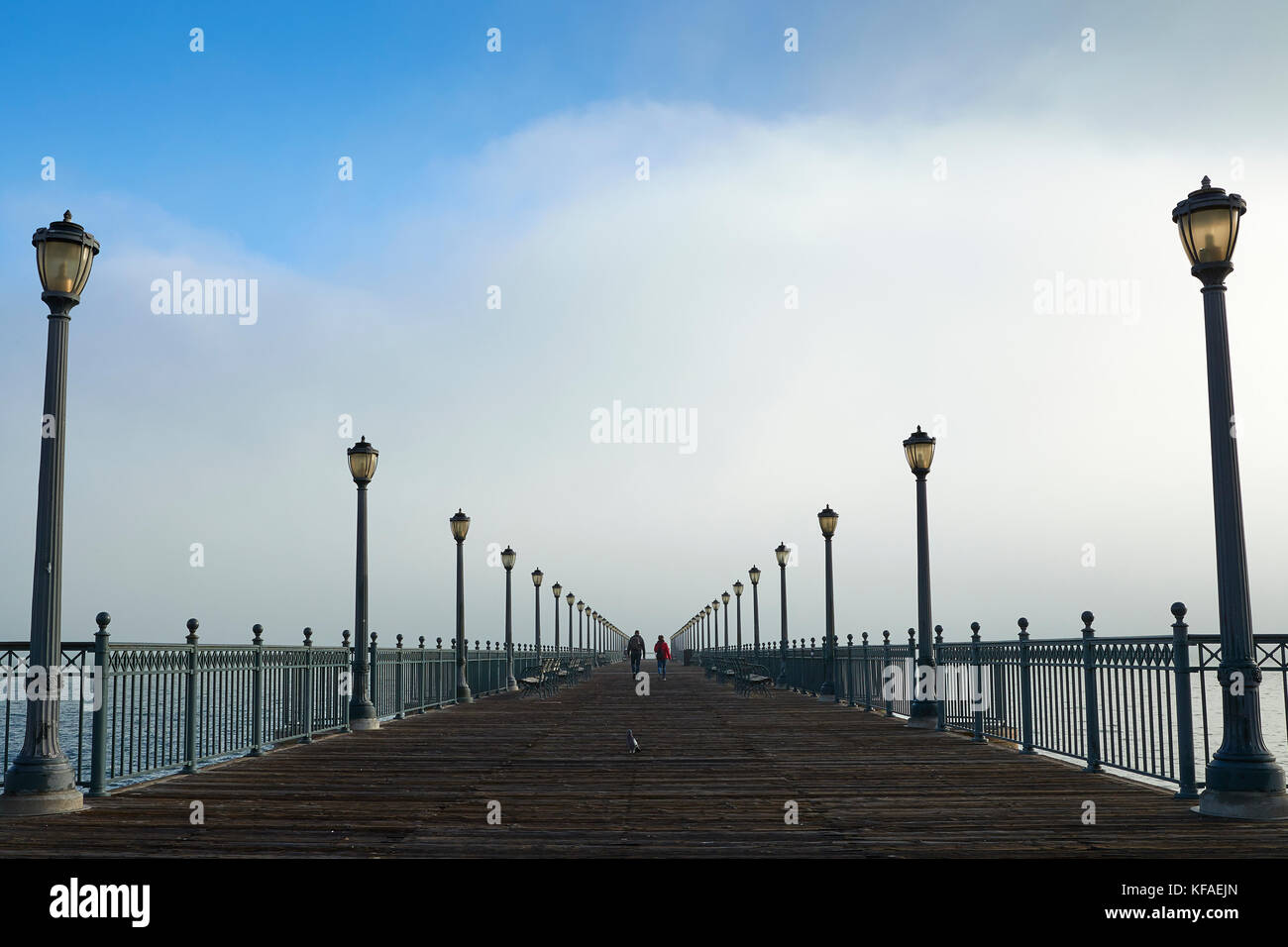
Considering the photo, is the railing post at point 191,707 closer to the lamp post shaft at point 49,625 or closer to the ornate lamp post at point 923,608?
the lamp post shaft at point 49,625

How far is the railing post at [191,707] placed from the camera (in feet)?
40.3

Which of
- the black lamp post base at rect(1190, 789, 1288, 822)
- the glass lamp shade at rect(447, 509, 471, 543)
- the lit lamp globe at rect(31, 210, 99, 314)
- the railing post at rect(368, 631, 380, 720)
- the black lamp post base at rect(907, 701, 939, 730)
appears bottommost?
the black lamp post base at rect(907, 701, 939, 730)

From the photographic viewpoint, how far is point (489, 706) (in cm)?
2641

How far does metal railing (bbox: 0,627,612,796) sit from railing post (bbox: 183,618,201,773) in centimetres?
1

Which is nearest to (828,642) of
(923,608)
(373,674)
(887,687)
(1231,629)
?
(887,687)

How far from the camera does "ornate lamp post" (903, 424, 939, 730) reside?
18641 mm

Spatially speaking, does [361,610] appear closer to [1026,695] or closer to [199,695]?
[199,695]

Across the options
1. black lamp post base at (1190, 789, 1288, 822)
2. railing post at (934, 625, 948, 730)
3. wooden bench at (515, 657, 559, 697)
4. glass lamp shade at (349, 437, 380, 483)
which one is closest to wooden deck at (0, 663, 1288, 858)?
black lamp post base at (1190, 789, 1288, 822)

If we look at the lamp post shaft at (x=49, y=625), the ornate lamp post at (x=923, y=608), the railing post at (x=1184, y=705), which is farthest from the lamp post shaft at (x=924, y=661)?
the lamp post shaft at (x=49, y=625)

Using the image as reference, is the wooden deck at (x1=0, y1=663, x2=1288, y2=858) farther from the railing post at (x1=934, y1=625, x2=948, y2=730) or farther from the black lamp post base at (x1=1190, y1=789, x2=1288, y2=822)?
the railing post at (x1=934, y1=625, x2=948, y2=730)

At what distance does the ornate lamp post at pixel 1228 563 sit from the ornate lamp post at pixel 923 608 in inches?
349
